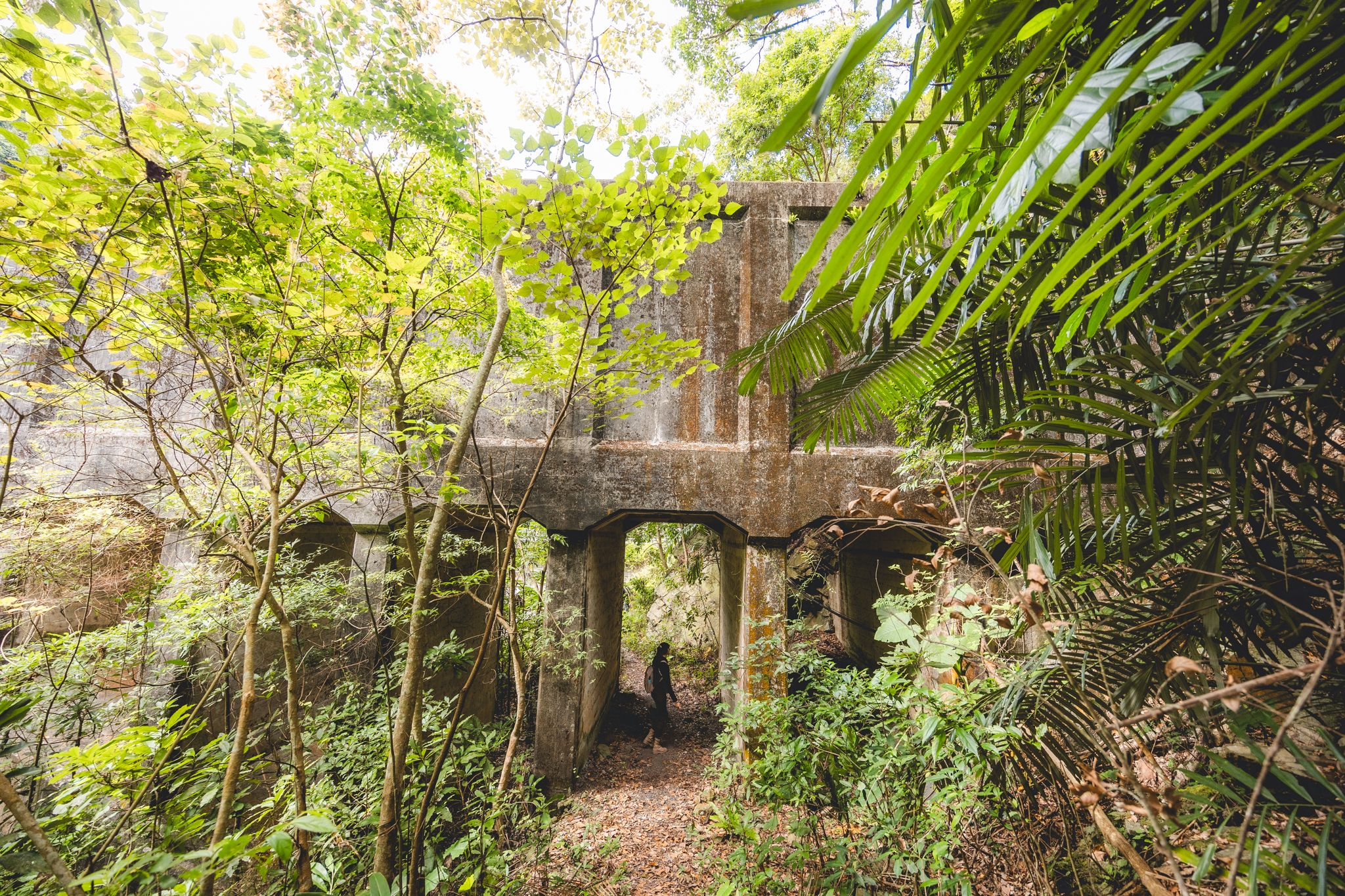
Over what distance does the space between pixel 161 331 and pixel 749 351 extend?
2855mm

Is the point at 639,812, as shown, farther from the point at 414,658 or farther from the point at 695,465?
the point at 414,658

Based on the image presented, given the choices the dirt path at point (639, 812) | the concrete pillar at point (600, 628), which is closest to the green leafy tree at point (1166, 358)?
the dirt path at point (639, 812)

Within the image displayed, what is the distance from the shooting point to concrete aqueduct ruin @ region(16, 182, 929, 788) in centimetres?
450

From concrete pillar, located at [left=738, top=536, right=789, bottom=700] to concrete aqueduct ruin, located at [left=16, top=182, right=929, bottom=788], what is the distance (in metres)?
0.01

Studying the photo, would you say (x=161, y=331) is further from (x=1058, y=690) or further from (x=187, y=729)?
(x=1058, y=690)

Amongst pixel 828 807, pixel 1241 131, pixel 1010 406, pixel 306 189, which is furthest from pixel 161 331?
pixel 828 807

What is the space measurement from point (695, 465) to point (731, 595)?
241 centimetres

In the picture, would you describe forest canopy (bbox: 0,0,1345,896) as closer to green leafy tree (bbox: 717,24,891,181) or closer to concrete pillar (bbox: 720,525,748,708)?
concrete pillar (bbox: 720,525,748,708)

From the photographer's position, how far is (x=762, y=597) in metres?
4.46

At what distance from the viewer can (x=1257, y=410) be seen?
1.18 m

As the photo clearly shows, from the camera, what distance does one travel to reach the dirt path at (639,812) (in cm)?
343

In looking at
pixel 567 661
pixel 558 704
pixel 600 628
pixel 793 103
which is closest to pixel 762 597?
pixel 567 661

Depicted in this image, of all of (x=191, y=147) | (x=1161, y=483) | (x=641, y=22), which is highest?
(x=641, y=22)

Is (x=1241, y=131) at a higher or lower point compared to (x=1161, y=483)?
higher
